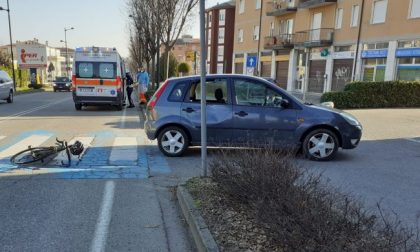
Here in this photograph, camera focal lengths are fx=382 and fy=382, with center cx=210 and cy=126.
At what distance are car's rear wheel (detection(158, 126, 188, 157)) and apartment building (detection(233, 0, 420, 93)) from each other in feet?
32.5

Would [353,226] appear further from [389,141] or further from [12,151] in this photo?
[389,141]

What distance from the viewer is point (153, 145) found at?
9203mm

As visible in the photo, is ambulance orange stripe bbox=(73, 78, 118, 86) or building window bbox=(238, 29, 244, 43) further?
building window bbox=(238, 29, 244, 43)

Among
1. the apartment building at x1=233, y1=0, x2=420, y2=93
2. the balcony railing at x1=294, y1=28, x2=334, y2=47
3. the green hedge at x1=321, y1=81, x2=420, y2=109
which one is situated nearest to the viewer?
the green hedge at x1=321, y1=81, x2=420, y2=109

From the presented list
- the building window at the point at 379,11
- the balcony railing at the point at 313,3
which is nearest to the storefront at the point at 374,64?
the building window at the point at 379,11

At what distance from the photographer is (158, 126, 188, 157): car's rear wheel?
7.93 meters

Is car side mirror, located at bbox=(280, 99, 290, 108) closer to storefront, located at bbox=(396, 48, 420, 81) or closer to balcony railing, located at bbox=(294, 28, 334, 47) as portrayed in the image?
storefront, located at bbox=(396, 48, 420, 81)

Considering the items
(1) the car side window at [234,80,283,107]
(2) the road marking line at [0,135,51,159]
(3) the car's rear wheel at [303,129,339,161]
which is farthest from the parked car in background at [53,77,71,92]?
(3) the car's rear wheel at [303,129,339,161]

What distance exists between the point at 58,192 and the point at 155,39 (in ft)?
63.0

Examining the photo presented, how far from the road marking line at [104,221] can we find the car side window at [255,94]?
125 inches

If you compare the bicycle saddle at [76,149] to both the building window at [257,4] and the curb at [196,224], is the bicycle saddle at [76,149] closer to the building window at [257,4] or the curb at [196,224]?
the curb at [196,224]

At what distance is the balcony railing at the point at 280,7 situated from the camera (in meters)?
37.7

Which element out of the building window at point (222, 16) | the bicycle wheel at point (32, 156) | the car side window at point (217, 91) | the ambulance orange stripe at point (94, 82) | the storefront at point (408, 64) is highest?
the building window at point (222, 16)

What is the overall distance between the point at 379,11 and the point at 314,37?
745 centimetres
